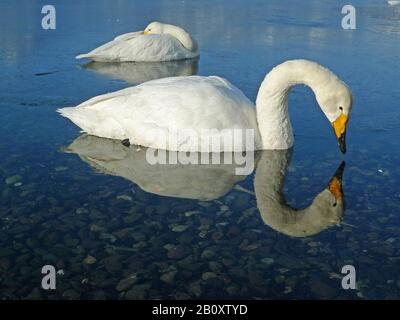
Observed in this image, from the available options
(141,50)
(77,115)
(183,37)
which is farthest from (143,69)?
(77,115)

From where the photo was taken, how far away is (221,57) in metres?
14.7

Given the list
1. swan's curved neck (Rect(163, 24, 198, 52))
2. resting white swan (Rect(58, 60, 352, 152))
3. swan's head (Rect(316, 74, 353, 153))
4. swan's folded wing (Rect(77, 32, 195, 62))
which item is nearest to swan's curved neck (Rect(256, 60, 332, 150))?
resting white swan (Rect(58, 60, 352, 152))

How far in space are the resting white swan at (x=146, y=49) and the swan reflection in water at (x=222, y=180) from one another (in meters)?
6.47

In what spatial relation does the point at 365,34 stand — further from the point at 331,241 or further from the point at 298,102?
the point at 331,241

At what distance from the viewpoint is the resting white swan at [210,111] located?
7.07 m

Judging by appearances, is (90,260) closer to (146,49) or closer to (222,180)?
(222,180)

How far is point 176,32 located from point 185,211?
10103 mm

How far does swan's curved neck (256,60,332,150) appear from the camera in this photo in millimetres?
7133

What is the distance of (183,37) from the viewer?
597 inches

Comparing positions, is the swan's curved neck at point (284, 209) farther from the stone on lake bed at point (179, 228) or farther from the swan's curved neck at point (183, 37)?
the swan's curved neck at point (183, 37)

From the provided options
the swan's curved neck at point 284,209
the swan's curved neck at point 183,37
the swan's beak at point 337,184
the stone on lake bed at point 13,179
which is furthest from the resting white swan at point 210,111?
→ the swan's curved neck at point 183,37

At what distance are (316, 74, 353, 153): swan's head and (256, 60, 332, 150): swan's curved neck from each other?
10cm

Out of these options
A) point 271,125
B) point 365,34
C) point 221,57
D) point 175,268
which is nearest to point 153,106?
point 271,125

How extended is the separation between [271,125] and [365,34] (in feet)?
37.4
